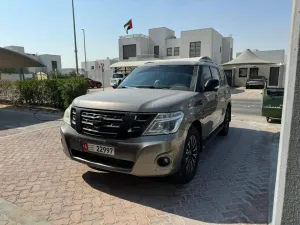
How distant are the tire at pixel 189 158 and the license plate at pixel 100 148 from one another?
0.97 meters

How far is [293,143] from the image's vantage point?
177cm

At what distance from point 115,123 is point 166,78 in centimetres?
164

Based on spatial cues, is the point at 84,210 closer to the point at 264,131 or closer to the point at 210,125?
the point at 210,125

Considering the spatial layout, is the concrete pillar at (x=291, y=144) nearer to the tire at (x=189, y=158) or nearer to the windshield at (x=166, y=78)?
the tire at (x=189, y=158)

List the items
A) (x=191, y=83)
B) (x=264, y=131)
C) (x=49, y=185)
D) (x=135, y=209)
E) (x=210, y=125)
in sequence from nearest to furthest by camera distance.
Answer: (x=135, y=209) < (x=49, y=185) < (x=191, y=83) < (x=210, y=125) < (x=264, y=131)

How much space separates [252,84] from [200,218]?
1042 inches

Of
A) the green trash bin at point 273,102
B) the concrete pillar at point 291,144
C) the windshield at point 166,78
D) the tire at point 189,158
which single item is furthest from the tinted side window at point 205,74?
the green trash bin at point 273,102

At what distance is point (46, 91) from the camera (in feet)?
36.4

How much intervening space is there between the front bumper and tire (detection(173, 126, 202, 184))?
0.20m

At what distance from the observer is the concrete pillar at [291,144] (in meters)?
1.71

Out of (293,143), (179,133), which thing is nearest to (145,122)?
(179,133)

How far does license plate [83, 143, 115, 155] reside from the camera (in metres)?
3.04

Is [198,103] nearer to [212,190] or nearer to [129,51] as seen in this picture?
[212,190]

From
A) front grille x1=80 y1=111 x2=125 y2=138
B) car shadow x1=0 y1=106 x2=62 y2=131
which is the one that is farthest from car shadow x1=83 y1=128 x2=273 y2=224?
car shadow x1=0 y1=106 x2=62 y2=131
